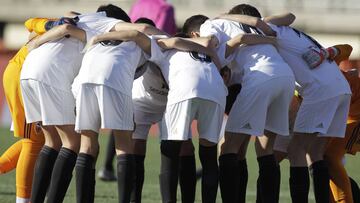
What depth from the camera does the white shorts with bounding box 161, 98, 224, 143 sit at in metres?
7.32

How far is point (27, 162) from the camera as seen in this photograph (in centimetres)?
805

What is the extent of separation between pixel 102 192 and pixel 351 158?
5460 millimetres

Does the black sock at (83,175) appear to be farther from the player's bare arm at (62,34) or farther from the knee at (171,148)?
the player's bare arm at (62,34)

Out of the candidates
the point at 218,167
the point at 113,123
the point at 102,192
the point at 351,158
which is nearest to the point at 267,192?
the point at 218,167

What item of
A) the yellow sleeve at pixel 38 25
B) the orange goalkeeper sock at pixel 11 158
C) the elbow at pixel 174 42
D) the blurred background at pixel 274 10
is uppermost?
the elbow at pixel 174 42

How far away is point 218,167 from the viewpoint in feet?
25.3

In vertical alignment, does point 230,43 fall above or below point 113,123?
above

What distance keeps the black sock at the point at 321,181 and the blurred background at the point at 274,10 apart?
19120 mm

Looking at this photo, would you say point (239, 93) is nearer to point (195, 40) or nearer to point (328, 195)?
point (195, 40)

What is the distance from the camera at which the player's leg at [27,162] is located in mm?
8031

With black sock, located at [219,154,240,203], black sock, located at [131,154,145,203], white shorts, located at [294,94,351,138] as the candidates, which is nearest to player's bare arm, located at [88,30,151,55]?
black sock, located at [219,154,240,203]

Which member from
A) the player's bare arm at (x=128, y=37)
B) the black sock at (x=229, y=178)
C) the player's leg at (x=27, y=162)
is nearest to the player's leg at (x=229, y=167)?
the black sock at (x=229, y=178)

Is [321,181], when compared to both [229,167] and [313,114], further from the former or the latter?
[229,167]

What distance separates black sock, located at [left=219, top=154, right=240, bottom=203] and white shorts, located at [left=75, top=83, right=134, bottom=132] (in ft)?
2.63
